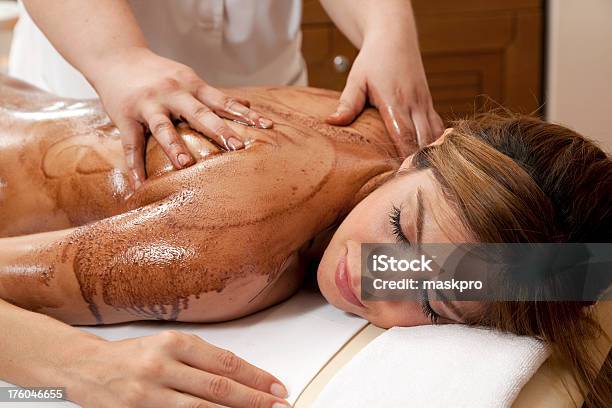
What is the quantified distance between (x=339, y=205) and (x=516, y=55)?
185cm

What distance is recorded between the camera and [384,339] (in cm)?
103

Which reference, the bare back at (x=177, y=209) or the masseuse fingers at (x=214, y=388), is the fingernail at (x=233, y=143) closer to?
the bare back at (x=177, y=209)

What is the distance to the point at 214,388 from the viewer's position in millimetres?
914

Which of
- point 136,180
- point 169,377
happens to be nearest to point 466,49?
point 136,180

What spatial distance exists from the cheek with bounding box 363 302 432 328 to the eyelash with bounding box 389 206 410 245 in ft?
0.29

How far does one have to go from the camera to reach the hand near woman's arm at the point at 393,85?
1337 mm

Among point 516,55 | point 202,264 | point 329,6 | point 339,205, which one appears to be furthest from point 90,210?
point 516,55

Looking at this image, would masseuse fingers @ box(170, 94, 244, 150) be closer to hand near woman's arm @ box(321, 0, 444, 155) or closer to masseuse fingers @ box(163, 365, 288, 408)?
hand near woman's arm @ box(321, 0, 444, 155)

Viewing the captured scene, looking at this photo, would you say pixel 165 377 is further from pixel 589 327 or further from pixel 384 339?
pixel 589 327

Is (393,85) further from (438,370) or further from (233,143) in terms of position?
(438,370)

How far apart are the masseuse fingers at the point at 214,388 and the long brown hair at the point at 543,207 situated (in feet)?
1.06

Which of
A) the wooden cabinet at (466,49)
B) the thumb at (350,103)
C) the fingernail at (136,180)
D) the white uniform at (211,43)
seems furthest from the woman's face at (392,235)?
the wooden cabinet at (466,49)

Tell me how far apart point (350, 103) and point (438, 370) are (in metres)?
0.53

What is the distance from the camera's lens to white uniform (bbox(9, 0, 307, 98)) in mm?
1577
